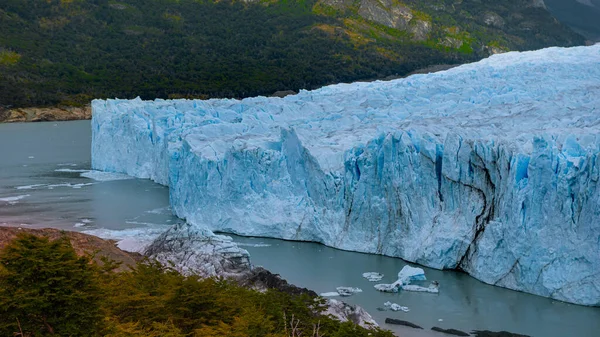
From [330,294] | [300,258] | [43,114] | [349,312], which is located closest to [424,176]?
[300,258]

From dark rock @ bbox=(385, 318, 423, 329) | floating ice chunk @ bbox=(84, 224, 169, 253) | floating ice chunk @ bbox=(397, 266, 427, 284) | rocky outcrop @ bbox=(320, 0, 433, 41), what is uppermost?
rocky outcrop @ bbox=(320, 0, 433, 41)

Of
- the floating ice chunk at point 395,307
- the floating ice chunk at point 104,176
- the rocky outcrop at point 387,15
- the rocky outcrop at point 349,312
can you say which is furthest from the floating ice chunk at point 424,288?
the rocky outcrop at point 387,15

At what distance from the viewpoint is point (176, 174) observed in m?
16.4

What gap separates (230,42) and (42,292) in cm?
5594

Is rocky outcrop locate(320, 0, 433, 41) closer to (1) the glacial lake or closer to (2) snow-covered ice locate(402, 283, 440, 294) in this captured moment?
(1) the glacial lake

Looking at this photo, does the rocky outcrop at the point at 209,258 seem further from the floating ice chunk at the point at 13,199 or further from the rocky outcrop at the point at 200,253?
the floating ice chunk at the point at 13,199

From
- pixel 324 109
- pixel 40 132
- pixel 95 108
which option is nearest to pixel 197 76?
pixel 40 132

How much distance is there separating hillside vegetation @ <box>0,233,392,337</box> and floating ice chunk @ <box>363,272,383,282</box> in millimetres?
3759

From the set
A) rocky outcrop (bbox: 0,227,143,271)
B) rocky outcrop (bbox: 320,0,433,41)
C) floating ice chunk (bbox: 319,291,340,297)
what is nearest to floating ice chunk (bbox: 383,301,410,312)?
floating ice chunk (bbox: 319,291,340,297)

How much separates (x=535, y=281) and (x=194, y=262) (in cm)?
491

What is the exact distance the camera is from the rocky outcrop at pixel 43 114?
1848 inches

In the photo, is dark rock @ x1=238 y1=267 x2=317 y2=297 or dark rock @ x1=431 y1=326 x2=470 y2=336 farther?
dark rock @ x1=238 y1=267 x2=317 y2=297

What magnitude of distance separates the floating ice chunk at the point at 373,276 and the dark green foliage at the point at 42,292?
242 inches

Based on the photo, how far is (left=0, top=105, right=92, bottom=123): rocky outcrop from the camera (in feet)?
154
